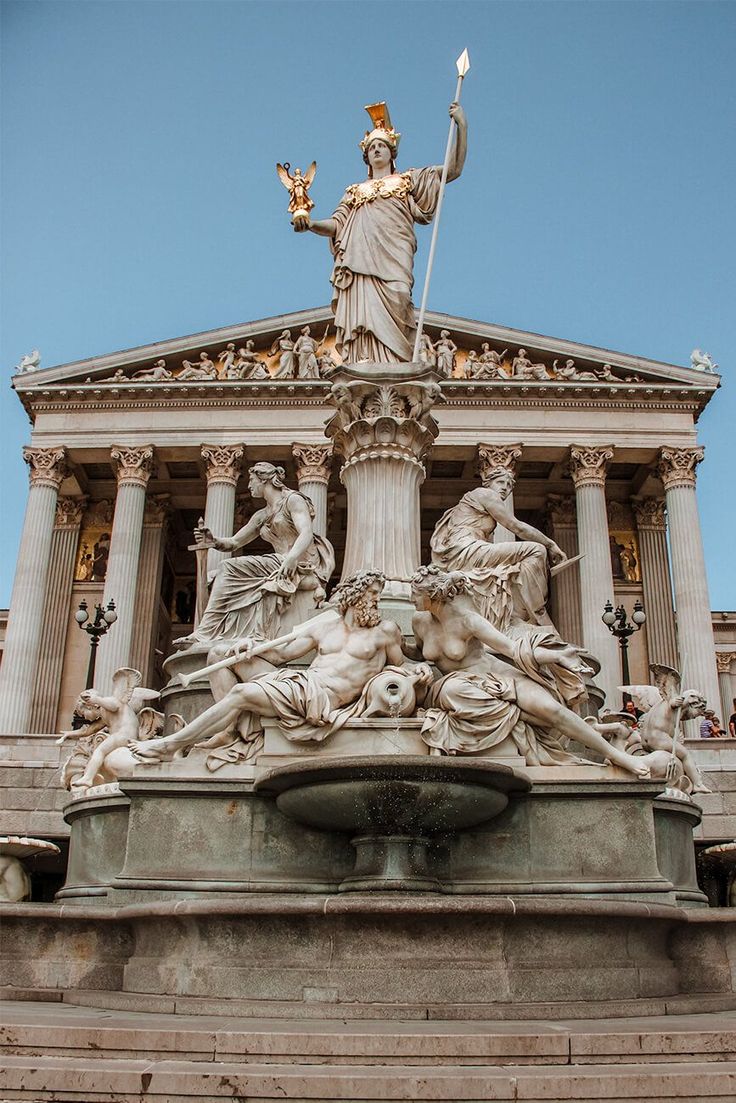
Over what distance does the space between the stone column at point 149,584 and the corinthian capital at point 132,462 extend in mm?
3130

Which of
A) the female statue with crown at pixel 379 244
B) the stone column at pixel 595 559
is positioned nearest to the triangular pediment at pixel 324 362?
the stone column at pixel 595 559

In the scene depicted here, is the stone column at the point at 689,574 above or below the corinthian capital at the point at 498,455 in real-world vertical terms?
below

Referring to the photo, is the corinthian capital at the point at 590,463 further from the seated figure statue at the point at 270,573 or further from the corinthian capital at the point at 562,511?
the seated figure statue at the point at 270,573

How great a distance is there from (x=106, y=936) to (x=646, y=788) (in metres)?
4.14

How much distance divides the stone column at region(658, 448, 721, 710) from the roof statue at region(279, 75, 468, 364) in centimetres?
2898

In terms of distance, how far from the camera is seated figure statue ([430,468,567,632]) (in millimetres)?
11250

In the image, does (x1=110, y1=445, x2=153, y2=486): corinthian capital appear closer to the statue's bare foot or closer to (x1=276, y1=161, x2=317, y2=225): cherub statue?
(x1=276, y1=161, x2=317, y2=225): cherub statue

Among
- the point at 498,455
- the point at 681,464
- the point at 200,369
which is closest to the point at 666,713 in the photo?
the point at 498,455

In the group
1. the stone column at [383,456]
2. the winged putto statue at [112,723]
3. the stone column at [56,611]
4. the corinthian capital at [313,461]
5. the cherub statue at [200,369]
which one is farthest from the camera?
the cherub statue at [200,369]

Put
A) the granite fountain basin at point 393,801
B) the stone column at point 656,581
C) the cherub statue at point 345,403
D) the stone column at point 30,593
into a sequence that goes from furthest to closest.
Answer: the stone column at point 656,581, the stone column at point 30,593, the cherub statue at point 345,403, the granite fountain basin at point 393,801

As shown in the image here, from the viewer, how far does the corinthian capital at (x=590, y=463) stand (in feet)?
144

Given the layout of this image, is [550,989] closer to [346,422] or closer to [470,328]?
[346,422]

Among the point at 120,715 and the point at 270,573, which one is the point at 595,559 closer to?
the point at 270,573

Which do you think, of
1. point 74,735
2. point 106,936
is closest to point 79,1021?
point 106,936
